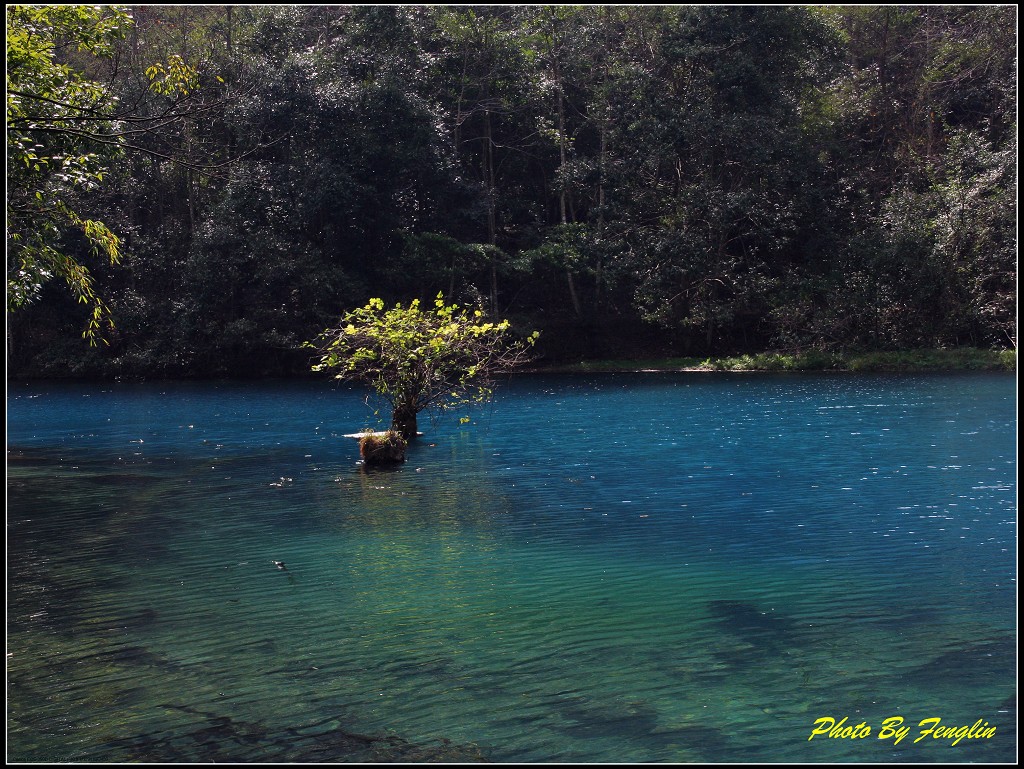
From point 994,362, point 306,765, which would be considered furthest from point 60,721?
point 994,362

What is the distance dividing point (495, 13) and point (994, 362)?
81.7 feet

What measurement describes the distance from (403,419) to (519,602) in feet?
37.8

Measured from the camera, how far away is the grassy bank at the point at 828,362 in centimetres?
3600

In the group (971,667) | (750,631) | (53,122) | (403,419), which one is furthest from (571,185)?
(971,667)

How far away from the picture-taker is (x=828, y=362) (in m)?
38.6

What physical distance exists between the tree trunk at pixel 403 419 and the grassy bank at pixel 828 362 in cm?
2064

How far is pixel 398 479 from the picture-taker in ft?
54.1

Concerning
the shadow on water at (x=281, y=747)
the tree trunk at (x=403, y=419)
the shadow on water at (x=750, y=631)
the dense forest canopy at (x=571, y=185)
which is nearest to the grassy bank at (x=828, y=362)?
the dense forest canopy at (x=571, y=185)

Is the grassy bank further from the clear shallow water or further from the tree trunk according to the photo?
the tree trunk

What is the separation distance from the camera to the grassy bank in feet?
118

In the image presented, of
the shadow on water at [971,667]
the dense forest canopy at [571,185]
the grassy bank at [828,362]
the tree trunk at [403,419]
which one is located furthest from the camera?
the dense forest canopy at [571,185]

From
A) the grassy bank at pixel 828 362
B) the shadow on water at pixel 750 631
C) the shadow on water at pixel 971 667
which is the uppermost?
the grassy bank at pixel 828 362

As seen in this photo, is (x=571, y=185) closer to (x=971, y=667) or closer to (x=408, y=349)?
(x=408, y=349)

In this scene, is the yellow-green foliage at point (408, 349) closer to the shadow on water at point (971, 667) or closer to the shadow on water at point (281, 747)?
the shadow on water at point (971, 667)
